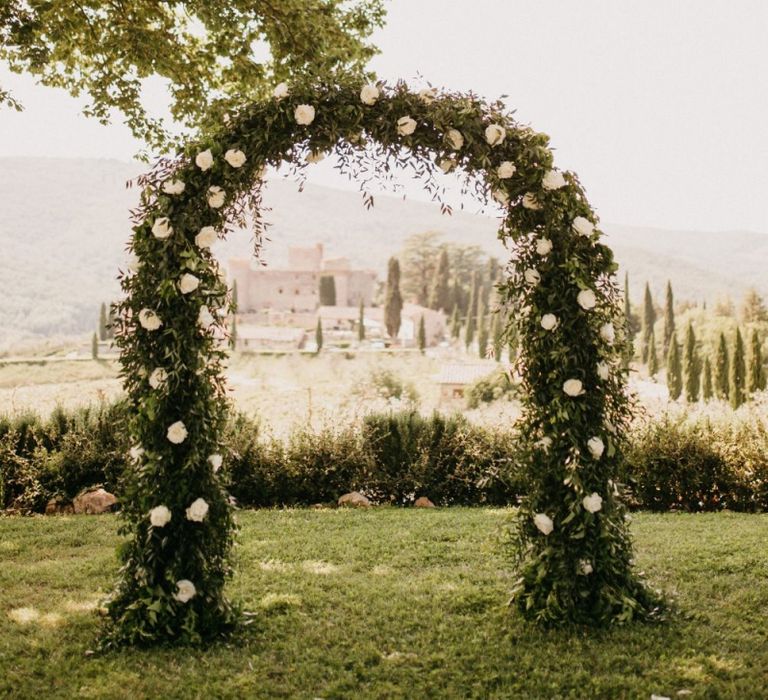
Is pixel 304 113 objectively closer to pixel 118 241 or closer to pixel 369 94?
pixel 369 94

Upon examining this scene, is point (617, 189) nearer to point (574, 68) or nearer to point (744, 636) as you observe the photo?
point (574, 68)

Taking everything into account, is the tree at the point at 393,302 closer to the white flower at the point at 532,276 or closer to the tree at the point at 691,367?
the tree at the point at 691,367

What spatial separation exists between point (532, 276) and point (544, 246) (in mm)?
195

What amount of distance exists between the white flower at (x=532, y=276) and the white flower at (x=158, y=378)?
2.15m

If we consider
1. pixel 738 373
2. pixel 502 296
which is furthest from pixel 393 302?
pixel 502 296

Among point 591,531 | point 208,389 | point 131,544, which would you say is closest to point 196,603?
point 131,544

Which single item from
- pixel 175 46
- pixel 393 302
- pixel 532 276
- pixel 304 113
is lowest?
pixel 532 276

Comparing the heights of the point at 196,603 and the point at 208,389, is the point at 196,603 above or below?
below

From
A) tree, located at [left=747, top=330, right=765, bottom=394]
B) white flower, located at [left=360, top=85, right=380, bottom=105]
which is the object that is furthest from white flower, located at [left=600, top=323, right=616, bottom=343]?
tree, located at [left=747, top=330, right=765, bottom=394]

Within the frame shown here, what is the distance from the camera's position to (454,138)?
13.5 feet

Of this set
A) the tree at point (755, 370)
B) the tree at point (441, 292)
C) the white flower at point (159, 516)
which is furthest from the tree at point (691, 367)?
the tree at point (441, 292)

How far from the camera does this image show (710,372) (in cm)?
3042

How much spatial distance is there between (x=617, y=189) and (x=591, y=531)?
108131mm

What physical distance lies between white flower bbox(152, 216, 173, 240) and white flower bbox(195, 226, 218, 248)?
16 centimetres
